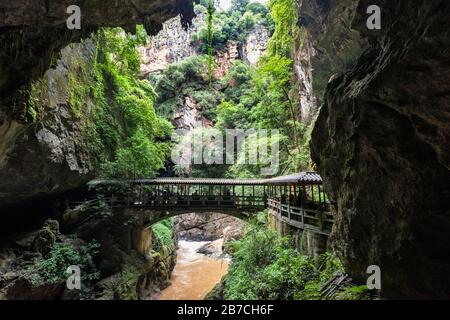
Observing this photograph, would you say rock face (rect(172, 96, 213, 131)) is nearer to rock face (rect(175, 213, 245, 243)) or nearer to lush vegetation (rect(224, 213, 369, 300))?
rock face (rect(175, 213, 245, 243))

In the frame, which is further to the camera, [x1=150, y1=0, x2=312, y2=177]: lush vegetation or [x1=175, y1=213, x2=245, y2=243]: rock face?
[x1=175, y1=213, x2=245, y2=243]: rock face

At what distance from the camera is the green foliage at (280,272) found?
9.32 metres

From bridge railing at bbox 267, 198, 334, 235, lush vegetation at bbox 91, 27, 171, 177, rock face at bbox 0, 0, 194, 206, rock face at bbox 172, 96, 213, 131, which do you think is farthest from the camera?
rock face at bbox 172, 96, 213, 131

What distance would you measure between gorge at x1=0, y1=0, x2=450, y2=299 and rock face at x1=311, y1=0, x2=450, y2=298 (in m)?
0.02

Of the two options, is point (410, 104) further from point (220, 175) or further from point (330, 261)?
point (220, 175)

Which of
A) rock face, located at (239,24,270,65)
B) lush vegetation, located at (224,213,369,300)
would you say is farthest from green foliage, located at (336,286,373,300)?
rock face, located at (239,24,270,65)

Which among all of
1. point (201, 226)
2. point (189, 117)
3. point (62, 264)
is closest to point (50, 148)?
point (62, 264)

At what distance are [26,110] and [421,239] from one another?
1090 centimetres

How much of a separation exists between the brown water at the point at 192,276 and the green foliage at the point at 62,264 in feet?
22.4

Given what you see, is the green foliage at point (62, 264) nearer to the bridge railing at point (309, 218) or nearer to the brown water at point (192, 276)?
the brown water at point (192, 276)

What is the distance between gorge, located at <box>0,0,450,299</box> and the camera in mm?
5262

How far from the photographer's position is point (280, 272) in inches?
407

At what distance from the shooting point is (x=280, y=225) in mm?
15766

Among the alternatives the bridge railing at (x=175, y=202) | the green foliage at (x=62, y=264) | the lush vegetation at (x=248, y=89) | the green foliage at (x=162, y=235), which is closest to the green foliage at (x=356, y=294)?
the lush vegetation at (x=248, y=89)
